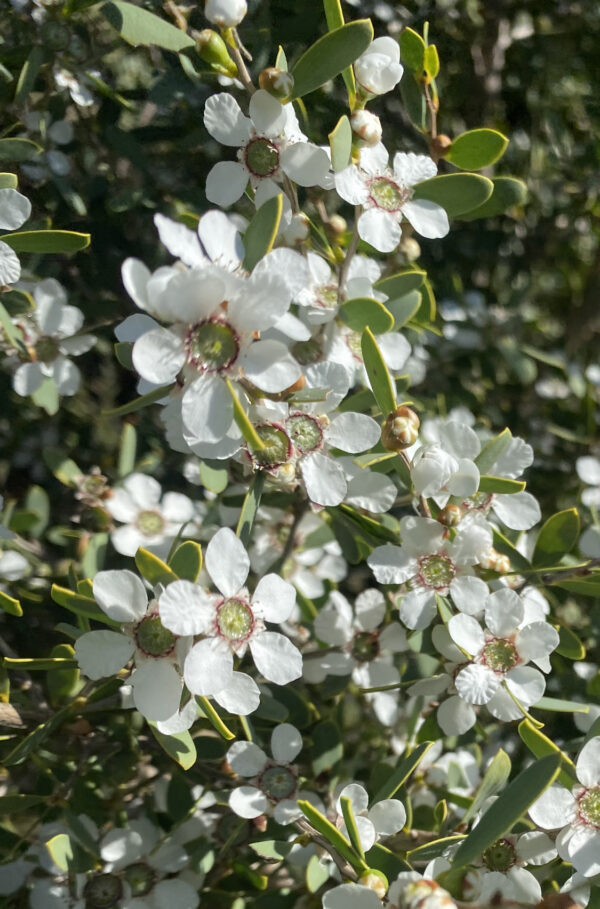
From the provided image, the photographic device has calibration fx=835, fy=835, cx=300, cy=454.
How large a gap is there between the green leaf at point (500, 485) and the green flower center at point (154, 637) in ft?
1.45

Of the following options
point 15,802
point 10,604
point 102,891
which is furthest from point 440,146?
point 102,891

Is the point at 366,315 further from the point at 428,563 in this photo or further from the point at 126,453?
the point at 126,453

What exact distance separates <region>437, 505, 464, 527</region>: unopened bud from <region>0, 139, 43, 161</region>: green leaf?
0.77 metres

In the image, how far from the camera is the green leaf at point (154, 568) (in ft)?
2.86

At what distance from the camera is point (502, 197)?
1.16 meters

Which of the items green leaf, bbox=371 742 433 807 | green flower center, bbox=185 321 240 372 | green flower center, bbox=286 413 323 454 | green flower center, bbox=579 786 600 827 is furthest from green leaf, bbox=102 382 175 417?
green flower center, bbox=579 786 600 827

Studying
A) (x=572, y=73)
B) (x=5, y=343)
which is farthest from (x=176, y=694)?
(x=572, y=73)

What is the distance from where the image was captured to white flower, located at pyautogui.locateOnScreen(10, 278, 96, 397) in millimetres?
1391

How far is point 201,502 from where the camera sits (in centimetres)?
170

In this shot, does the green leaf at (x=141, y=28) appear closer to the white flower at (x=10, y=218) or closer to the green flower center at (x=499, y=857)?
the white flower at (x=10, y=218)

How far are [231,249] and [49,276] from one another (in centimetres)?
76

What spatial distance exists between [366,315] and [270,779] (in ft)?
2.23

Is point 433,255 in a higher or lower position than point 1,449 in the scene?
higher

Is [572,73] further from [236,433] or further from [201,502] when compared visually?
[236,433]
